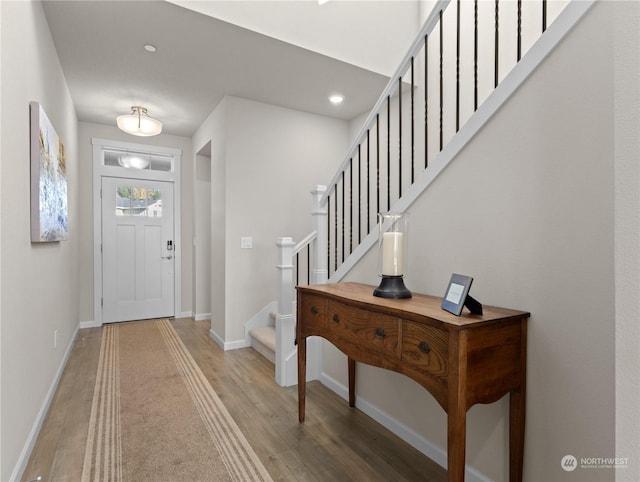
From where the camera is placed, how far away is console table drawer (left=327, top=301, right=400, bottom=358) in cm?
155

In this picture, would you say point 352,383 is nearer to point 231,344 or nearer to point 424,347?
point 424,347

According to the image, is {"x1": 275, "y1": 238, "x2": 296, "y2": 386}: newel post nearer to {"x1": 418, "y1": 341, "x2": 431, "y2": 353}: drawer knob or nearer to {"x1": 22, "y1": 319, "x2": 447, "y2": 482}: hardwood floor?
{"x1": 22, "y1": 319, "x2": 447, "y2": 482}: hardwood floor

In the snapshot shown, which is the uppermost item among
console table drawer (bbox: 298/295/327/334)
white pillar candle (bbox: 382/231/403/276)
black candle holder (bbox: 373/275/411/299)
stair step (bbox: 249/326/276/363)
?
white pillar candle (bbox: 382/231/403/276)

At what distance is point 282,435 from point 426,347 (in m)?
1.20

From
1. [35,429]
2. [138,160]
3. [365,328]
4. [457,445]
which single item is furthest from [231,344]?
[138,160]

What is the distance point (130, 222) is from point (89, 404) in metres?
2.90

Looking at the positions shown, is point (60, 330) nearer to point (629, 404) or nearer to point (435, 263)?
point (435, 263)

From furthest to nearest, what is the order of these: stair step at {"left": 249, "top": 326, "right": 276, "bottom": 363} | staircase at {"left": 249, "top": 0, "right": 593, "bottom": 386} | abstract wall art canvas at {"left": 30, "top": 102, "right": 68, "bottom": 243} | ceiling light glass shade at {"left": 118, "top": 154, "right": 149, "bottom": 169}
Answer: ceiling light glass shade at {"left": 118, "top": 154, "right": 149, "bottom": 169} → stair step at {"left": 249, "top": 326, "right": 276, "bottom": 363} → abstract wall art canvas at {"left": 30, "top": 102, "right": 68, "bottom": 243} → staircase at {"left": 249, "top": 0, "right": 593, "bottom": 386}

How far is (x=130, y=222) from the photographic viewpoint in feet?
15.8

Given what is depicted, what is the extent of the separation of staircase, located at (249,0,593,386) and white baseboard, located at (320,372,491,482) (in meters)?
0.39

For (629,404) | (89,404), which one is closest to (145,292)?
(89,404)

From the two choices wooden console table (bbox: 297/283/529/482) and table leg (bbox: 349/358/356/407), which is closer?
wooden console table (bbox: 297/283/529/482)

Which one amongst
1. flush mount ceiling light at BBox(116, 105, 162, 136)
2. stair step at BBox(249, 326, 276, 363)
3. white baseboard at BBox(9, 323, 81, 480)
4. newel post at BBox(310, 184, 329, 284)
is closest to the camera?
white baseboard at BBox(9, 323, 81, 480)

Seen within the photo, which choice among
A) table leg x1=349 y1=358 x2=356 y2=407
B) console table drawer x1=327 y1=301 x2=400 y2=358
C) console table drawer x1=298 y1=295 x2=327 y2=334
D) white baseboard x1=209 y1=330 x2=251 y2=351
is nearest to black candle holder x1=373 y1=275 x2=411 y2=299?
console table drawer x1=327 y1=301 x2=400 y2=358
